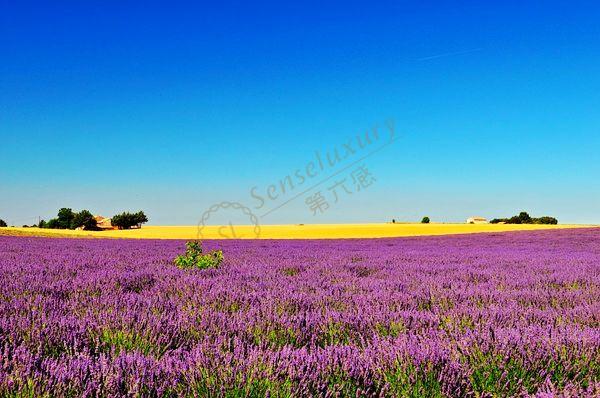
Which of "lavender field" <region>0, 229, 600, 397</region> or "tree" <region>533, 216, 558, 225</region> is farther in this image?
"tree" <region>533, 216, 558, 225</region>

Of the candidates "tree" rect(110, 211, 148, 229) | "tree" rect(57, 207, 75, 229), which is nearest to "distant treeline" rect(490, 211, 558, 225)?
"tree" rect(110, 211, 148, 229)

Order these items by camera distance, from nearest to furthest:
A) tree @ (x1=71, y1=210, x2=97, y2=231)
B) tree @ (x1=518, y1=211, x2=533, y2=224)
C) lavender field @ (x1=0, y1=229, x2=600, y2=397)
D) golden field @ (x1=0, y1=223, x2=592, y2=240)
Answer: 1. lavender field @ (x1=0, y1=229, x2=600, y2=397)
2. golden field @ (x1=0, y1=223, x2=592, y2=240)
3. tree @ (x1=518, y1=211, x2=533, y2=224)
4. tree @ (x1=71, y1=210, x2=97, y2=231)

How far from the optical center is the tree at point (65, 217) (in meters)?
72.6

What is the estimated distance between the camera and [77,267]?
6504mm

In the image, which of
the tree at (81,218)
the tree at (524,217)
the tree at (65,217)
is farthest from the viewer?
the tree at (65,217)

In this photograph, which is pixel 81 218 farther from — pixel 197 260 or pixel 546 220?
pixel 197 260

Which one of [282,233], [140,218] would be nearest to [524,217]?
[282,233]

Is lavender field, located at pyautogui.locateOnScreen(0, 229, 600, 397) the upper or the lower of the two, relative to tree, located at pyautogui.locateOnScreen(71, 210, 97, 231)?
lower

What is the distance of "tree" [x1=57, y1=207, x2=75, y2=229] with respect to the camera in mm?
72625

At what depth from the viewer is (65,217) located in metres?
73.1

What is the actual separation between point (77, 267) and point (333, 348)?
562 centimetres

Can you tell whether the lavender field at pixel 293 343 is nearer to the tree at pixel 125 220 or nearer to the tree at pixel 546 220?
the tree at pixel 546 220

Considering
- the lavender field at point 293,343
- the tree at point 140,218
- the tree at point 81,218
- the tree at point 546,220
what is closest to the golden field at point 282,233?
the tree at point 546,220

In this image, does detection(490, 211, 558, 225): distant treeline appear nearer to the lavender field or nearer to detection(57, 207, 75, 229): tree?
the lavender field
